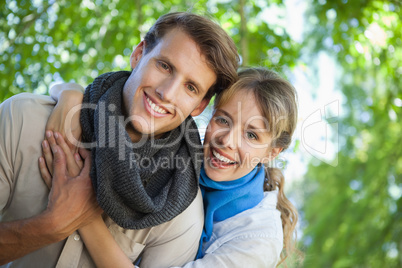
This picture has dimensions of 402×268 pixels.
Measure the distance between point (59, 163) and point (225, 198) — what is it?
894 mm

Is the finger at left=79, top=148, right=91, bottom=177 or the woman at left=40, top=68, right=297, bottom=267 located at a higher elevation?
the finger at left=79, top=148, right=91, bottom=177

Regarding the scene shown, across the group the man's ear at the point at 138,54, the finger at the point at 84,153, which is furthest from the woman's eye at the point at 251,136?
the finger at the point at 84,153

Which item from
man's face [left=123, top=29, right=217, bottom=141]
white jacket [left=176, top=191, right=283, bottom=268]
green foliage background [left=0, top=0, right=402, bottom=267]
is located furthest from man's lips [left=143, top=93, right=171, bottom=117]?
green foliage background [left=0, top=0, right=402, bottom=267]

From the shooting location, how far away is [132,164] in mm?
1612

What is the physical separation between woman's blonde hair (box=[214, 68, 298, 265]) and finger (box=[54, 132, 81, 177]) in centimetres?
87

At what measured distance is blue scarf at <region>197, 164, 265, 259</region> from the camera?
2117 millimetres

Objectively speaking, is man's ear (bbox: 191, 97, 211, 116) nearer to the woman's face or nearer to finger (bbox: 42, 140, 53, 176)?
the woman's face

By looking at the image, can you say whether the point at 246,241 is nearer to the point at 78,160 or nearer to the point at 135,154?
the point at 135,154

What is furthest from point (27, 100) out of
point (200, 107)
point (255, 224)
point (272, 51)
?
point (272, 51)

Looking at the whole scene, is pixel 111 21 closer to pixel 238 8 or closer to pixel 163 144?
pixel 238 8

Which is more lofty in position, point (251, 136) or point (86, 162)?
point (86, 162)

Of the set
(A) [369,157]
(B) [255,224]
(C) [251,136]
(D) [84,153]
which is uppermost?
(D) [84,153]

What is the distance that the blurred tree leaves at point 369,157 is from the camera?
3711 mm

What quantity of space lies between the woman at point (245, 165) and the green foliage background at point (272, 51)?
0.92m
